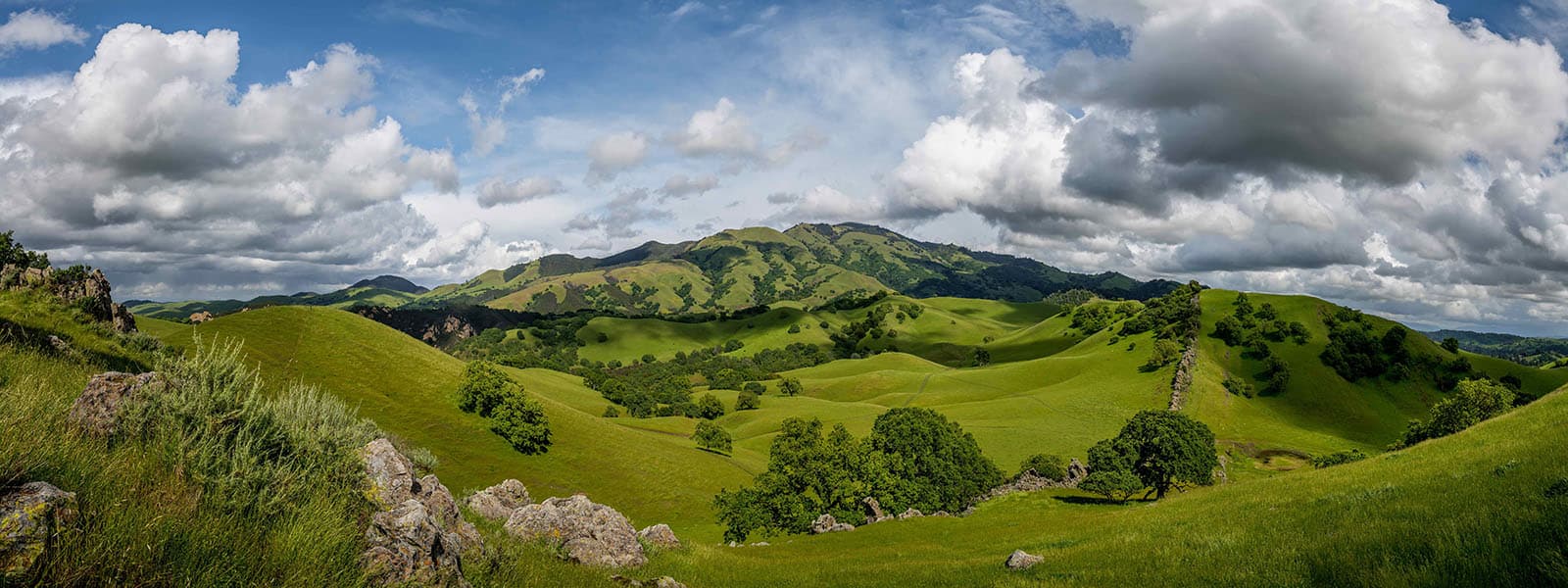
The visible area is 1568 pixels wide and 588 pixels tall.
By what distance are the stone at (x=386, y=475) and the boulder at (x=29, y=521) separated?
15.8 feet

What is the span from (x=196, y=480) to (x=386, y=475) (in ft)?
14.9

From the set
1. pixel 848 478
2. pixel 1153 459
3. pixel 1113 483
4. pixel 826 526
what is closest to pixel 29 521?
pixel 826 526

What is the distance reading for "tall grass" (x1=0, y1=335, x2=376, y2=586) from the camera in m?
6.13

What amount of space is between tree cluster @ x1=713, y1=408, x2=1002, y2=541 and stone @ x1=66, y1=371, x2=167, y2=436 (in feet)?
176

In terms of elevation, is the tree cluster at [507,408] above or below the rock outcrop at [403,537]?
below

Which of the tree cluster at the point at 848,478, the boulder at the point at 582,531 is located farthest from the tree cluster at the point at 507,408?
the boulder at the point at 582,531

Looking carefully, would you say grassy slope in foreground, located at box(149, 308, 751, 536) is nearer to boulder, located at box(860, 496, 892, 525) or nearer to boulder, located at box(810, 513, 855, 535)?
boulder, located at box(860, 496, 892, 525)

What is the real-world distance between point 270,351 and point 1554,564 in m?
110

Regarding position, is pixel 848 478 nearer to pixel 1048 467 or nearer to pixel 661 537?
pixel 661 537

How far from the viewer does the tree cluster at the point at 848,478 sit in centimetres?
6128

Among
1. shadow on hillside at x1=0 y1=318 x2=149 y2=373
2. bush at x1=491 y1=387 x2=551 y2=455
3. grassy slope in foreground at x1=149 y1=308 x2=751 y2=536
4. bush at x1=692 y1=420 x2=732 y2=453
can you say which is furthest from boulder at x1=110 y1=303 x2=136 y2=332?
bush at x1=692 y1=420 x2=732 y2=453

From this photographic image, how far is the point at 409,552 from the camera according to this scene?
31.1ft

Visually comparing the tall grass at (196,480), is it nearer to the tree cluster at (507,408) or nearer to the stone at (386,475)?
the stone at (386,475)

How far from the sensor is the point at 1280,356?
14975cm
